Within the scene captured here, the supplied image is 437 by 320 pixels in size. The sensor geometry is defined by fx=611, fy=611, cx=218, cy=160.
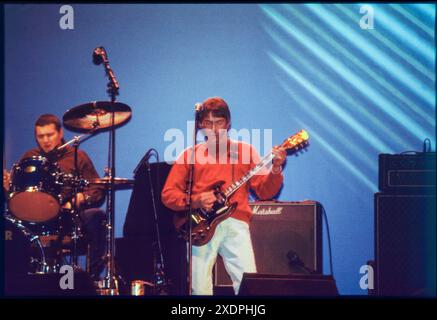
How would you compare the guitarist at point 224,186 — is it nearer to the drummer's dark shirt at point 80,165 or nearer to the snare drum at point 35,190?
the drummer's dark shirt at point 80,165

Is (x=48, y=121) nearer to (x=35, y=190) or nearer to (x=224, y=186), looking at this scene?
(x=35, y=190)

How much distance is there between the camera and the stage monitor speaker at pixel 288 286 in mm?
3463

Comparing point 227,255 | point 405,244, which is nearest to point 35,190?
point 227,255

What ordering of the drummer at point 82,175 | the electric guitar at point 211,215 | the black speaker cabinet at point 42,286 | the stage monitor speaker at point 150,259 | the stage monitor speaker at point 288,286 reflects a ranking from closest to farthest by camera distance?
the stage monitor speaker at point 288,286, the black speaker cabinet at point 42,286, the electric guitar at point 211,215, the drummer at point 82,175, the stage monitor speaker at point 150,259

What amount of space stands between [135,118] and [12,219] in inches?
59.3

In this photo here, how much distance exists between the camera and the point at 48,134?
193 inches

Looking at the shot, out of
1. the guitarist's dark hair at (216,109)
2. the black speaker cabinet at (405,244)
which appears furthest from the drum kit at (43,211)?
the black speaker cabinet at (405,244)

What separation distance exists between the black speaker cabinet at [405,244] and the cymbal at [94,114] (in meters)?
2.01

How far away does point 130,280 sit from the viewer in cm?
483

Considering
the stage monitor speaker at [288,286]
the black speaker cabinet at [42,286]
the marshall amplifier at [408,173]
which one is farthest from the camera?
the marshall amplifier at [408,173]

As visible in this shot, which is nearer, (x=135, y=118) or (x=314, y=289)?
(x=314, y=289)

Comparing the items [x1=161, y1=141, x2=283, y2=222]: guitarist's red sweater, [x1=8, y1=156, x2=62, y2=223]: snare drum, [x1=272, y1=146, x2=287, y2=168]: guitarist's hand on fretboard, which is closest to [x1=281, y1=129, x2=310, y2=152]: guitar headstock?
[x1=272, y1=146, x2=287, y2=168]: guitarist's hand on fretboard
